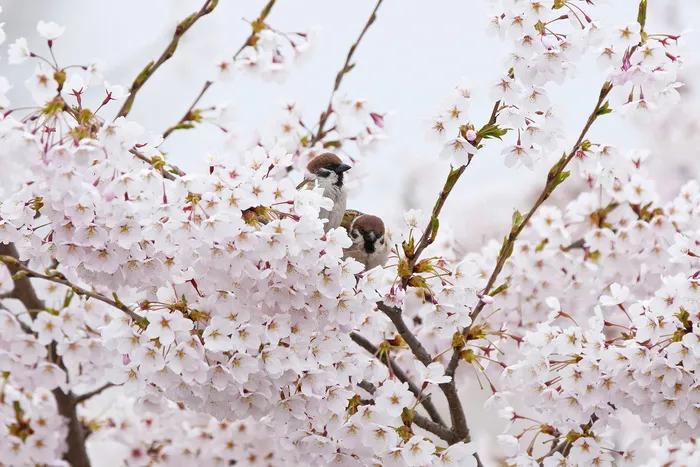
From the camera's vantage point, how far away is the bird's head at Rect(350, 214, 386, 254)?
2.71 m

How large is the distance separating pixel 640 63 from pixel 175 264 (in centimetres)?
118

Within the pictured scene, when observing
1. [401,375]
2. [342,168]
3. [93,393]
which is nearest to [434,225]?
[401,375]

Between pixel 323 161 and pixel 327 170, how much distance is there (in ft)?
0.12

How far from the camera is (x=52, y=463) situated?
2.62 meters

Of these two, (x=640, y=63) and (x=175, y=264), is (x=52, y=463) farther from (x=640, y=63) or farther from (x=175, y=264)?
(x=640, y=63)

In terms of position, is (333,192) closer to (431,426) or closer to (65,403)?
(431,426)

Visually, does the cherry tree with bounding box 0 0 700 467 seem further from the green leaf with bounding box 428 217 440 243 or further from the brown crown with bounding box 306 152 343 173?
the brown crown with bounding box 306 152 343 173

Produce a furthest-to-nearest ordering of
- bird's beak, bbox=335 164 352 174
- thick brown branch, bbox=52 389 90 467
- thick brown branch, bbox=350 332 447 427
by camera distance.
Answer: bird's beak, bbox=335 164 352 174
thick brown branch, bbox=52 389 90 467
thick brown branch, bbox=350 332 447 427

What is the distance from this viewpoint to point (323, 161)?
2877mm

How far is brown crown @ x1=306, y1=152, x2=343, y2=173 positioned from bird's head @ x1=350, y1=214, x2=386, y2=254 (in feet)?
0.83

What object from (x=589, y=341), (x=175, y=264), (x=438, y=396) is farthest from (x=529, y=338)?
(x=438, y=396)

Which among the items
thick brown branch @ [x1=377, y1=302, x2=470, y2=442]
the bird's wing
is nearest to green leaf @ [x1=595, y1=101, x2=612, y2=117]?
thick brown branch @ [x1=377, y1=302, x2=470, y2=442]

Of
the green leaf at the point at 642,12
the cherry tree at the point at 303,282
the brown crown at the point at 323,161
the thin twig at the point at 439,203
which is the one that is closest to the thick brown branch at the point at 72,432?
the cherry tree at the point at 303,282

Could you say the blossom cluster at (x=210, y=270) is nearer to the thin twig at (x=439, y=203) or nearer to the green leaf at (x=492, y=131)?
the thin twig at (x=439, y=203)
